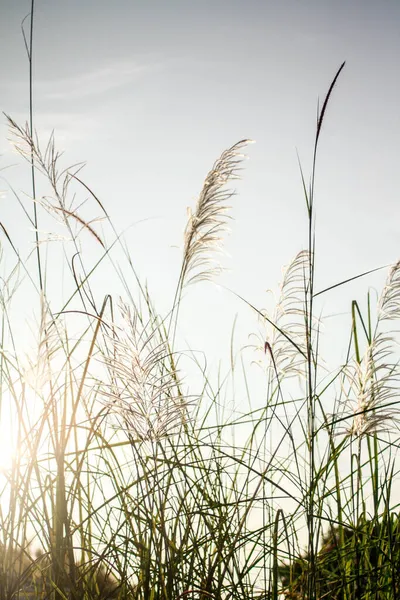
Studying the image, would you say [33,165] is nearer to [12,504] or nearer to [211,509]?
[12,504]

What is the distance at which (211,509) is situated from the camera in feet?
6.59

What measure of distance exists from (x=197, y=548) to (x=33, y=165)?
1457 mm

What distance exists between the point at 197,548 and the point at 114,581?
35cm

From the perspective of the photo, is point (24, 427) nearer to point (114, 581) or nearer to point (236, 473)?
point (114, 581)

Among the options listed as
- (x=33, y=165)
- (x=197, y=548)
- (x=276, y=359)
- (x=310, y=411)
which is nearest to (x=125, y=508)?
(x=197, y=548)

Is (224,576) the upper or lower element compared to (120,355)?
lower

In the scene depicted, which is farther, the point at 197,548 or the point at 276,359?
the point at 276,359

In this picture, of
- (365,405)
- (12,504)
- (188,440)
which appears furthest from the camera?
(188,440)

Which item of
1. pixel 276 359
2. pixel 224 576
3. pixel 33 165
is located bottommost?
pixel 224 576

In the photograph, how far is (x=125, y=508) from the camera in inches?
72.5

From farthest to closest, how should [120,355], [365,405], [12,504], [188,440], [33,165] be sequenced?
[33,165] < [188,440] < [12,504] < [365,405] < [120,355]

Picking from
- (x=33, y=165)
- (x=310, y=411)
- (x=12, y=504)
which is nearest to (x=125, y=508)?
(x=12, y=504)

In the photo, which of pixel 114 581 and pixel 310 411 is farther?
pixel 114 581

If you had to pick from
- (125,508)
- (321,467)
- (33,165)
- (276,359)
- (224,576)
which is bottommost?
(224,576)
